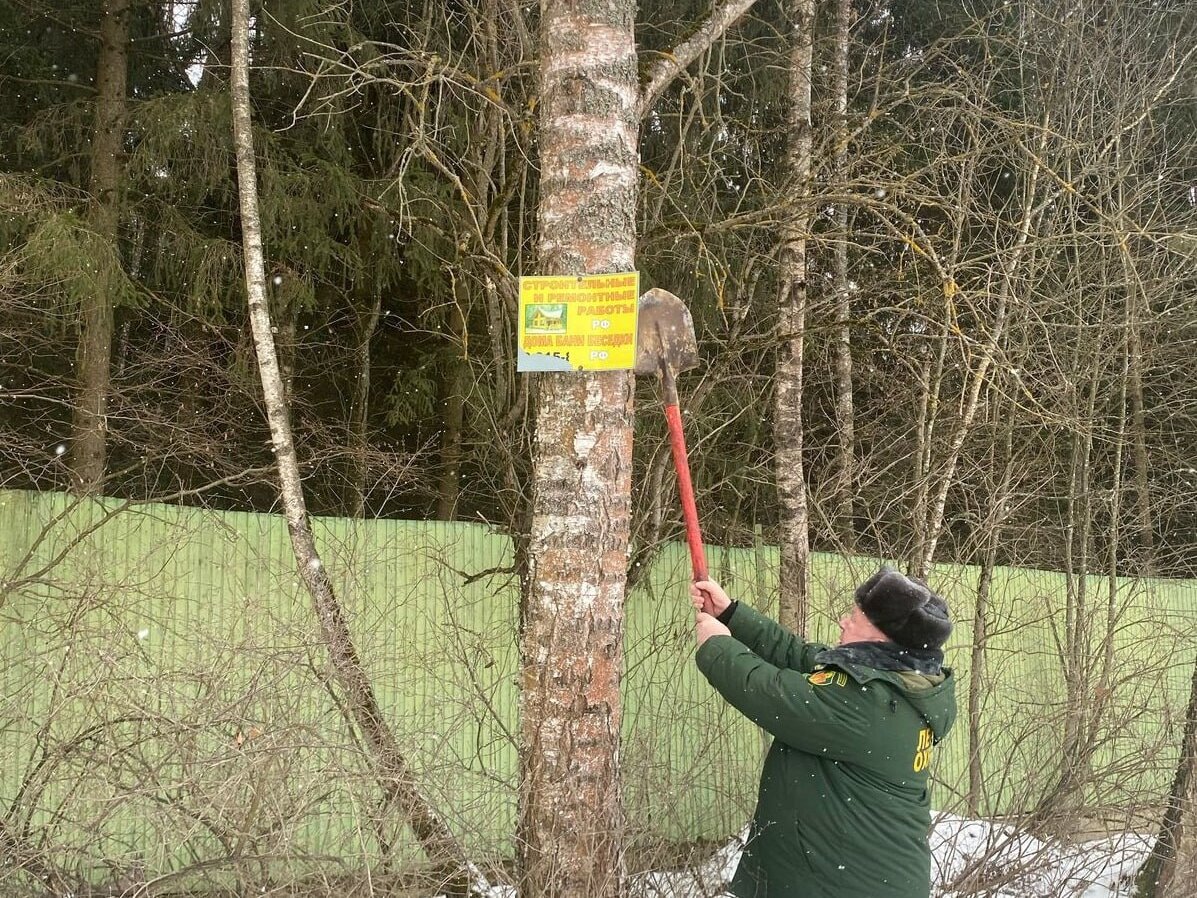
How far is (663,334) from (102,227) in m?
4.61

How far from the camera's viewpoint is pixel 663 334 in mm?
3326

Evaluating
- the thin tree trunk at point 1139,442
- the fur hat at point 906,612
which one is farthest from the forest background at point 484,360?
the fur hat at point 906,612

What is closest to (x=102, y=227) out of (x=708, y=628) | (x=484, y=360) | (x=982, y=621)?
(x=484, y=360)

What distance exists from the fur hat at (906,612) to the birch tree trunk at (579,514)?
0.76 metres

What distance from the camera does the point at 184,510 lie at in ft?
17.7

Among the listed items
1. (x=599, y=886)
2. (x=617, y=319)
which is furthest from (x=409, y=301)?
(x=599, y=886)

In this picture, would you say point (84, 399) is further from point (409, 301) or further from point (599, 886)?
point (599, 886)

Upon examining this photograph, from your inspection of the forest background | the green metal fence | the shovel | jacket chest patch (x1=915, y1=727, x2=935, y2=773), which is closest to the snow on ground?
the forest background

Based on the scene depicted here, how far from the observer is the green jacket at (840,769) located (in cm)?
286

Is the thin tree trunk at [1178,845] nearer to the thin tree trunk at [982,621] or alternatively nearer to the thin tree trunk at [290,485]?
the thin tree trunk at [982,621]

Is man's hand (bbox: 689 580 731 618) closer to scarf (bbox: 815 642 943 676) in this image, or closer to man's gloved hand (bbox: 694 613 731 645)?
man's gloved hand (bbox: 694 613 731 645)

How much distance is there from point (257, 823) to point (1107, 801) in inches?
177

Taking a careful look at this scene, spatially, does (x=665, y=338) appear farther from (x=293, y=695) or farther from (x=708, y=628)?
(x=293, y=695)

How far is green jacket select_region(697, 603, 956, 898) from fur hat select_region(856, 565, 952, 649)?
0.39ft
